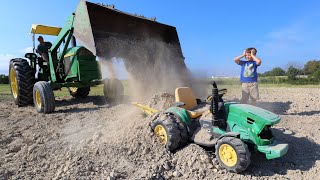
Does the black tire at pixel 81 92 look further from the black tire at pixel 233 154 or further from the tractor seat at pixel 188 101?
the black tire at pixel 233 154

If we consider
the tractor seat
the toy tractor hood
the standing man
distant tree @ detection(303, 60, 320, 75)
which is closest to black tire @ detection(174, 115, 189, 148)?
the tractor seat

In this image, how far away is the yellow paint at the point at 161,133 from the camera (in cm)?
578

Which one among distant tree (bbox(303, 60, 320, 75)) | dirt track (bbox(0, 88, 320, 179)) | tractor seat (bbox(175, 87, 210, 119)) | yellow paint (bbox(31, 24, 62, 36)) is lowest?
dirt track (bbox(0, 88, 320, 179))

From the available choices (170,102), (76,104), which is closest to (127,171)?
(170,102)

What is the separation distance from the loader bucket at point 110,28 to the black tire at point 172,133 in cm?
322

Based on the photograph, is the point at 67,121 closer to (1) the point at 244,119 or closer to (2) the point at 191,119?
(2) the point at 191,119

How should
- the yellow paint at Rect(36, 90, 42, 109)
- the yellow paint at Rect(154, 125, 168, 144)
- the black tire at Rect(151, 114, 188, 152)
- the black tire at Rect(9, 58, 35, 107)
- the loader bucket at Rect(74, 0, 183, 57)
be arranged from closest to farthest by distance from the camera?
the black tire at Rect(151, 114, 188, 152) → the yellow paint at Rect(154, 125, 168, 144) → the loader bucket at Rect(74, 0, 183, 57) → the yellow paint at Rect(36, 90, 42, 109) → the black tire at Rect(9, 58, 35, 107)

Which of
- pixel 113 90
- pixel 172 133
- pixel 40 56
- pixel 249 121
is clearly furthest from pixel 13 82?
pixel 249 121

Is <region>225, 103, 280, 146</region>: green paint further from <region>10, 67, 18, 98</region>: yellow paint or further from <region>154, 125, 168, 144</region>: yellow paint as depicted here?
<region>10, 67, 18, 98</region>: yellow paint

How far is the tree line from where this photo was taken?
23766 mm

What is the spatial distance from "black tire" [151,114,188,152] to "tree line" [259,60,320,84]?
19.0 m

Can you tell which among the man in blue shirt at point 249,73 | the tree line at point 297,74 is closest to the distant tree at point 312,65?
the tree line at point 297,74

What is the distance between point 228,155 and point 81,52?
6.56 metres

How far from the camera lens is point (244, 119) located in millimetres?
5086
